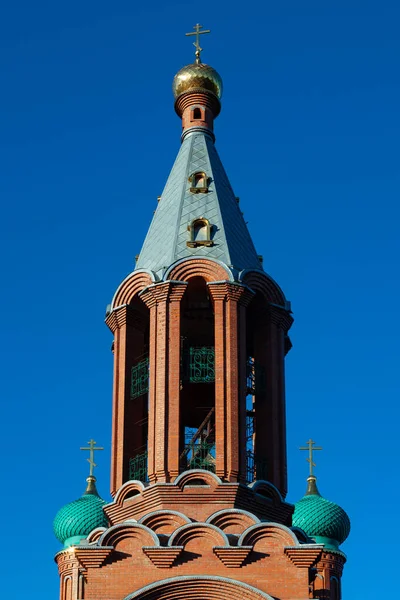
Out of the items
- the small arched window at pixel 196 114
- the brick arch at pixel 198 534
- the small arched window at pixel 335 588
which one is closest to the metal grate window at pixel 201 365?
the brick arch at pixel 198 534

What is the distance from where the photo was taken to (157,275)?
28.7m

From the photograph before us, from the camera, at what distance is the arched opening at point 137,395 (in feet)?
92.4

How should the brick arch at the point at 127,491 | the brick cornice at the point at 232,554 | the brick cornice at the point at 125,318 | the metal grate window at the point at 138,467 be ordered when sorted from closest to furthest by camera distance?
the brick cornice at the point at 232,554, the brick arch at the point at 127,491, the metal grate window at the point at 138,467, the brick cornice at the point at 125,318

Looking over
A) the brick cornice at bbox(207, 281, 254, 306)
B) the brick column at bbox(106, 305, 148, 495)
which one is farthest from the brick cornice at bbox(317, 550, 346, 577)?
the brick cornice at bbox(207, 281, 254, 306)

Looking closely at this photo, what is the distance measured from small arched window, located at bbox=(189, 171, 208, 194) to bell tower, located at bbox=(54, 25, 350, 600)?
0.08 ft

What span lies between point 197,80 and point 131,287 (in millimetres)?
5130

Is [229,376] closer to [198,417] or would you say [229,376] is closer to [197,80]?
[198,417]

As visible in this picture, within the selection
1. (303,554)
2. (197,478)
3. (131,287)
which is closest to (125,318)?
(131,287)

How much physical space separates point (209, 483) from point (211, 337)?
13.2 ft

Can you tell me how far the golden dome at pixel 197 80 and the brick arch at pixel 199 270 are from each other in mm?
4917

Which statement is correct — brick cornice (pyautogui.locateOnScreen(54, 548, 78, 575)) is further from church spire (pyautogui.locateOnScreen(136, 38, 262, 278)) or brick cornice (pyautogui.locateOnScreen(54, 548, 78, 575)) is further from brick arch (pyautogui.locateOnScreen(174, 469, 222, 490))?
brick arch (pyautogui.locateOnScreen(174, 469, 222, 490))

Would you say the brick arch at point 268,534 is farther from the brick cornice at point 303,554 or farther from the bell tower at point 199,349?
the bell tower at point 199,349

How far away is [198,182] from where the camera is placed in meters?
30.7

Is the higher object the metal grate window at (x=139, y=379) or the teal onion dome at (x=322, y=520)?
the teal onion dome at (x=322, y=520)
